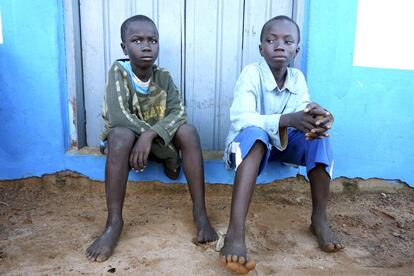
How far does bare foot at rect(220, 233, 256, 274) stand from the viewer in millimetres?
1733

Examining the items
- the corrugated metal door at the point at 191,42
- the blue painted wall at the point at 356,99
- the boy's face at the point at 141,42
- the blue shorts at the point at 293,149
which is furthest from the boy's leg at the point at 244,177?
the corrugated metal door at the point at 191,42

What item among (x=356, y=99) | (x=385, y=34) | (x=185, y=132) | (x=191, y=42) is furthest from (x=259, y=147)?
(x=385, y=34)

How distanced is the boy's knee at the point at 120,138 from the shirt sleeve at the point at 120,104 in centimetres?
9

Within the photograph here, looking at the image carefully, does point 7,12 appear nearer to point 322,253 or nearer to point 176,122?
point 176,122

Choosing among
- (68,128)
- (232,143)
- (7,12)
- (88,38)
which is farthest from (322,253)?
(7,12)

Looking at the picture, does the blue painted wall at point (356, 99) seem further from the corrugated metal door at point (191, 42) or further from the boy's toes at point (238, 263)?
the boy's toes at point (238, 263)

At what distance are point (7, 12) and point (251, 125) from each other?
185 centimetres

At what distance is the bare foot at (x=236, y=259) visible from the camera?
5.69 feet

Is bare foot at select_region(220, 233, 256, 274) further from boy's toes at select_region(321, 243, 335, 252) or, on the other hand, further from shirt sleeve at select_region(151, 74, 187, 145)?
shirt sleeve at select_region(151, 74, 187, 145)

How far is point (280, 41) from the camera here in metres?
2.24

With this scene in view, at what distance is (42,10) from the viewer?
2609 millimetres

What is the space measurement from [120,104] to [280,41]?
3.29 feet

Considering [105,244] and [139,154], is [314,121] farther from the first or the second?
[105,244]

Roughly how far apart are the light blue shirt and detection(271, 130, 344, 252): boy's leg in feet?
0.54
